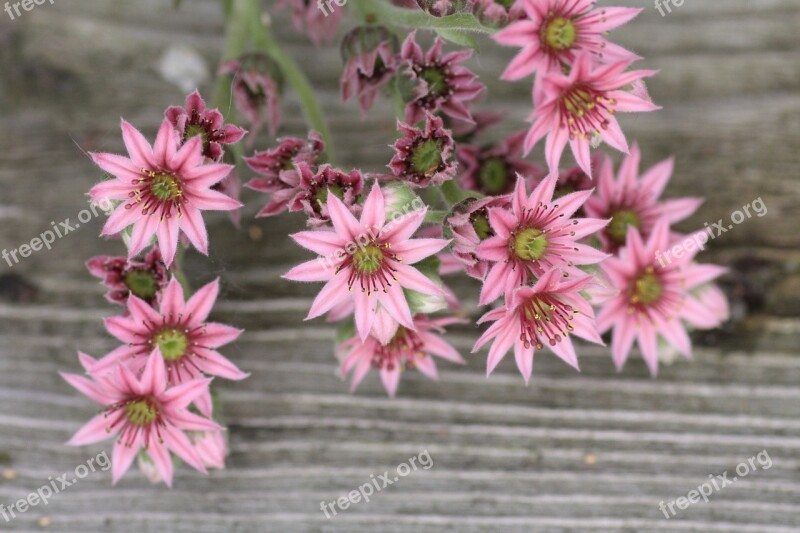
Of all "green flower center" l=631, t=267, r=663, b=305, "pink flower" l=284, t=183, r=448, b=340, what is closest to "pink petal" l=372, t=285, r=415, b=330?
"pink flower" l=284, t=183, r=448, b=340

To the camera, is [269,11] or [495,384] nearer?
[495,384]

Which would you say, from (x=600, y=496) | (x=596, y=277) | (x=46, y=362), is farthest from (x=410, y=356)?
(x=46, y=362)

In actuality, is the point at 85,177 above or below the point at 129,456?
above

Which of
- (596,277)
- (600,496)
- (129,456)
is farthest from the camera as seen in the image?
(600,496)

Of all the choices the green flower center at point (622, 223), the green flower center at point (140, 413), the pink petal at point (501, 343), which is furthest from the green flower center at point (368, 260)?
the green flower center at point (622, 223)

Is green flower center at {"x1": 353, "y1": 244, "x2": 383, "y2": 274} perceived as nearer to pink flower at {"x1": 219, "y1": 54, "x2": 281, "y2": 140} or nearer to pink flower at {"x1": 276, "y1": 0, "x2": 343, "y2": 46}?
pink flower at {"x1": 219, "y1": 54, "x2": 281, "y2": 140}

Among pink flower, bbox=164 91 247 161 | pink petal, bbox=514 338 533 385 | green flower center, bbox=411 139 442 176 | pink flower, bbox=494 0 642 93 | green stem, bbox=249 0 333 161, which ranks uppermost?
green stem, bbox=249 0 333 161

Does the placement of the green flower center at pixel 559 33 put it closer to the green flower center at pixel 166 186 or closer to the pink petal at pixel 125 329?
the green flower center at pixel 166 186

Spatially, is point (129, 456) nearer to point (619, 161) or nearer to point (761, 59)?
point (619, 161)

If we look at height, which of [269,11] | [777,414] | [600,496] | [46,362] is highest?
[269,11]
